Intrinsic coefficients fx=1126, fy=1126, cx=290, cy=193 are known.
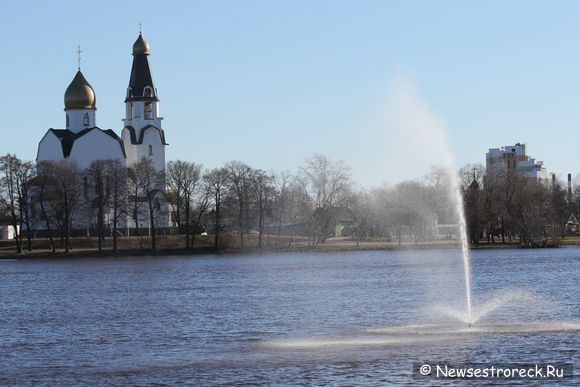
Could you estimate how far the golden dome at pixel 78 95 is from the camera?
136125mm

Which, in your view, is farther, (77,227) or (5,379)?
(77,227)

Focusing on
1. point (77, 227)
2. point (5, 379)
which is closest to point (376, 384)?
point (5, 379)

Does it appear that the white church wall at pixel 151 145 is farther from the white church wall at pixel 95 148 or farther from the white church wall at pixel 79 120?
the white church wall at pixel 79 120

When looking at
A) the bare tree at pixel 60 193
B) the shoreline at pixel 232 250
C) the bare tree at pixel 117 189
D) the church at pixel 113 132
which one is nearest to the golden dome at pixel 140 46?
the church at pixel 113 132

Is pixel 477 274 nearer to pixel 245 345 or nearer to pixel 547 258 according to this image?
pixel 547 258

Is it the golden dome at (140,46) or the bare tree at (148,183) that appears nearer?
the bare tree at (148,183)

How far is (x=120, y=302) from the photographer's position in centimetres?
5425

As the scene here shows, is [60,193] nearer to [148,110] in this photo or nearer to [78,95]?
[78,95]

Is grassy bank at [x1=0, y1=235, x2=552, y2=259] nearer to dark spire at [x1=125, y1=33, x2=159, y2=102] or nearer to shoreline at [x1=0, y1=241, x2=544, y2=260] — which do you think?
shoreline at [x1=0, y1=241, x2=544, y2=260]

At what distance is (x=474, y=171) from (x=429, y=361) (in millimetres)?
105898

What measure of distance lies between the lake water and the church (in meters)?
59.1

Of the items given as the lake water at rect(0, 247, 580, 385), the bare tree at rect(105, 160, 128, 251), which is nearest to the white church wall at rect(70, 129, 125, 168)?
the bare tree at rect(105, 160, 128, 251)

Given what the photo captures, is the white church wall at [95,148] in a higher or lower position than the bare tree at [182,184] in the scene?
higher

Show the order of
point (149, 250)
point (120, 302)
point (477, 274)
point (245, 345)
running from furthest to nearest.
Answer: point (149, 250)
point (477, 274)
point (120, 302)
point (245, 345)
